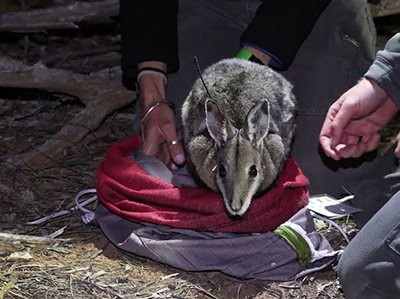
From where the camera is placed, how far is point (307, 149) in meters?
4.21

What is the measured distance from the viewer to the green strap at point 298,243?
338 cm

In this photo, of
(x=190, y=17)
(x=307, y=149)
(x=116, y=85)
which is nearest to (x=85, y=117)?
(x=116, y=85)

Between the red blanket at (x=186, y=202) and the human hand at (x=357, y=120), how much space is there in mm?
241

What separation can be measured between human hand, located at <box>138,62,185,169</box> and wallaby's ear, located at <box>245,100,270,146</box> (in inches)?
23.9

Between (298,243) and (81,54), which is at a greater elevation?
(298,243)

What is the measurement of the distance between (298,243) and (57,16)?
2.08m

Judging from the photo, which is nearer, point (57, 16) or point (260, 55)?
point (260, 55)

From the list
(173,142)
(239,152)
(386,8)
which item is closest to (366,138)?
(239,152)

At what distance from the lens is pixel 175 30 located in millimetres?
4145

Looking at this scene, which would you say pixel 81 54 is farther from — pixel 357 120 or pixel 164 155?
pixel 357 120

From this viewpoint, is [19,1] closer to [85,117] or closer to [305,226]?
[85,117]

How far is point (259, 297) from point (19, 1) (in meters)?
3.08

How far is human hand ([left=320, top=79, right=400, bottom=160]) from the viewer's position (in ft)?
10.9

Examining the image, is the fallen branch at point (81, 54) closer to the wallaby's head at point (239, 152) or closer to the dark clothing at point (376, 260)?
the wallaby's head at point (239, 152)
